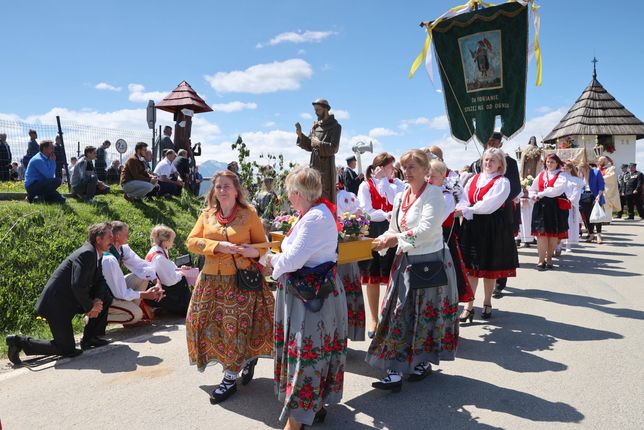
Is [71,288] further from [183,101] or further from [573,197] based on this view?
[183,101]

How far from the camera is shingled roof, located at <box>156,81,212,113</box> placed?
49.8ft

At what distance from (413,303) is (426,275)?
0.28 metres

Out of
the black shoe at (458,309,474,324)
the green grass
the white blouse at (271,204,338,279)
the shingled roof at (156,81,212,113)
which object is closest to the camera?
the white blouse at (271,204,338,279)

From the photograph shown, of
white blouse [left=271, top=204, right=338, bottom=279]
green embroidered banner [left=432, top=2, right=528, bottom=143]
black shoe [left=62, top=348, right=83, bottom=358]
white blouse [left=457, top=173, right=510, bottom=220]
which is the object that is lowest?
black shoe [left=62, top=348, right=83, bottom=358]

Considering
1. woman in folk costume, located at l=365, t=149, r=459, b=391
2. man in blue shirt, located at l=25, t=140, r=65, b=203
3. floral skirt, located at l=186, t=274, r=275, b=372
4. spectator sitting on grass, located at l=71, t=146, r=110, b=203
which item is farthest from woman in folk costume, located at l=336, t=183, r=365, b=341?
spectator sitting on grass, located at l=71, t=146, r=110, b=203

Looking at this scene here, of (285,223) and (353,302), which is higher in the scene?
(285,223)

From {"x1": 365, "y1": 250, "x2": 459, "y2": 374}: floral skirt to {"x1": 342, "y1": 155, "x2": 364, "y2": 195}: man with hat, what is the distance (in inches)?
346

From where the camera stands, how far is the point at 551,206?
9164 mm

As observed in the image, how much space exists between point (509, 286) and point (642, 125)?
2852 cm

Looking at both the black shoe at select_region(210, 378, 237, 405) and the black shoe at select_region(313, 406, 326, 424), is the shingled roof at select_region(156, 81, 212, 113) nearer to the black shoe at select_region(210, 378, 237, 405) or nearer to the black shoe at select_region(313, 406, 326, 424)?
the black shoe at select_region(210, 378, 237, 405)

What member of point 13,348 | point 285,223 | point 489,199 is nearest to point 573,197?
point 489,199

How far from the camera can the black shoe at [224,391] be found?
399cm

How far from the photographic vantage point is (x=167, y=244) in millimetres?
6402

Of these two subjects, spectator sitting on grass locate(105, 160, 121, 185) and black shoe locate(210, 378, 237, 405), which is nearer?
black shoe locate(210, 378, 237, 405)
